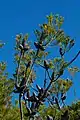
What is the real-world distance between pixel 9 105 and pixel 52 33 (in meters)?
10.7

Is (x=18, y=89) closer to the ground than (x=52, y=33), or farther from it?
closer to the ground

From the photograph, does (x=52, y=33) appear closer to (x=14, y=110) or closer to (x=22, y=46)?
(x=22, y=46)

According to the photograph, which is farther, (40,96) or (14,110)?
(14,110)

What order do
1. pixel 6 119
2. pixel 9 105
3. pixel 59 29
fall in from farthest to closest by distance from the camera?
pixel 9 105, pixel 6 119, pixel 59 29

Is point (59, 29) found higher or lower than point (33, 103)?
higher

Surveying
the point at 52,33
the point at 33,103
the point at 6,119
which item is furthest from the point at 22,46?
the point at 6,119

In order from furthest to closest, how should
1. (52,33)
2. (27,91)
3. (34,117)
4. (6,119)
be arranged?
(6,119) → (52,33) → (27,91) → (34,117)

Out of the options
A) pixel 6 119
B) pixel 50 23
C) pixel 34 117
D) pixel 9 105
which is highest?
pixel 9 105

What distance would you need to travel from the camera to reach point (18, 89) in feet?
7.56

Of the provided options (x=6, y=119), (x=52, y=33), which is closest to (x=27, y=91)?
(x=52, y=33)

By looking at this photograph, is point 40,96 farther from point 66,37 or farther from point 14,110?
point 14,110

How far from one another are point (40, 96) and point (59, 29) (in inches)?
147

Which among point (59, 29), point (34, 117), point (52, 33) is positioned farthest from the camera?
point (59, 29)

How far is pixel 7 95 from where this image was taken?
14789mm
